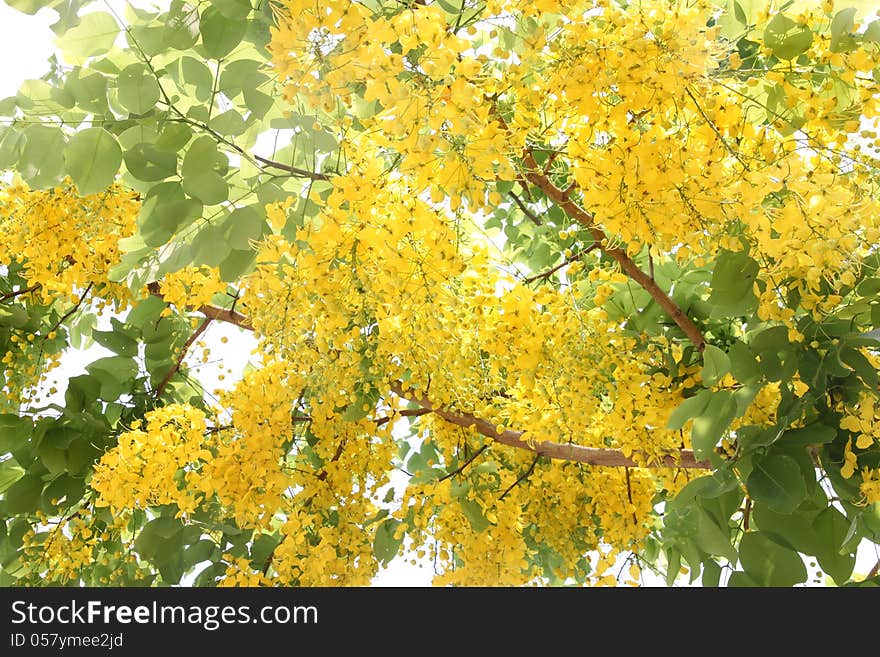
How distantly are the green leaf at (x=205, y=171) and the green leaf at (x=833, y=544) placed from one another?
4.35 ft

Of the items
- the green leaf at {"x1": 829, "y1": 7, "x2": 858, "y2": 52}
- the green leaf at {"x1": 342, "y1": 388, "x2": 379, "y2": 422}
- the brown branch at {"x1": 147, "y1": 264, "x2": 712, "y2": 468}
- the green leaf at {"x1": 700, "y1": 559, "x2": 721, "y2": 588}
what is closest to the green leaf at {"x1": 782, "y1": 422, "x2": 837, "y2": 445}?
the green leaf at {"x1": 700, "y1": 559, "x2": 721, "y2": 588}

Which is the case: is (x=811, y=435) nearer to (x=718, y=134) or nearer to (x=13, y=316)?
(x=718, y=134)

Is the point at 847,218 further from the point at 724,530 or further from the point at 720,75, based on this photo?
the point at 724,530

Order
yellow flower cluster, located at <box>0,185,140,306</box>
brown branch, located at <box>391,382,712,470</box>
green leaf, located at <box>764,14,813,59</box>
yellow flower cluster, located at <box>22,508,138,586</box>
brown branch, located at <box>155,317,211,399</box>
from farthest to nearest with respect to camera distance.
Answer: brown branch, located at <box>155,317,211,399</box>, yellow flower cluster, located at <box>22,508,138,586</box>, brown branch, located at <box>391,382,712,470</box>, yellow flower cluster, located at <box>0,185,140,306</box>, green leaf, located at <box>764,14,813,59</box>

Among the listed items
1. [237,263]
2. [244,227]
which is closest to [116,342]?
[237,263]

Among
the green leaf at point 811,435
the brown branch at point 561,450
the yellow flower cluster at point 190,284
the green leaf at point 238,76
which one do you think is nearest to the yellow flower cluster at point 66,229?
the yellow flower cluster at point 190,284

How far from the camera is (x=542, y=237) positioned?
262 cm

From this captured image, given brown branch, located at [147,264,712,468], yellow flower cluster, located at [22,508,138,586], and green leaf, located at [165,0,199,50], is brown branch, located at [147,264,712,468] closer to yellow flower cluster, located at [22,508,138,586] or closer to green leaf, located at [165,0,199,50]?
green leaf, located at [165,0,199,50]

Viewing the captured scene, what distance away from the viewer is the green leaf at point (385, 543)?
2311mm

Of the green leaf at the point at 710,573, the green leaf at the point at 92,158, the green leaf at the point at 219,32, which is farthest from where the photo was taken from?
the green leaf at the point at 710,573

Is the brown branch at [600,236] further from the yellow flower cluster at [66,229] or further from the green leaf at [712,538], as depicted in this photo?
the yellow flower cluster at [66,229]

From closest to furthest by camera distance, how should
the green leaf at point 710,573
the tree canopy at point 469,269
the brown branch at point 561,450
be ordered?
the tree canopy at point 469,269 < the green leaf at point 710,573 < the brown branch at point 561,450

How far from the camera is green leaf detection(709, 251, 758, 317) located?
148cm

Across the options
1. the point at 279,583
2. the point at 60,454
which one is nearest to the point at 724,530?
the point at 279,583
